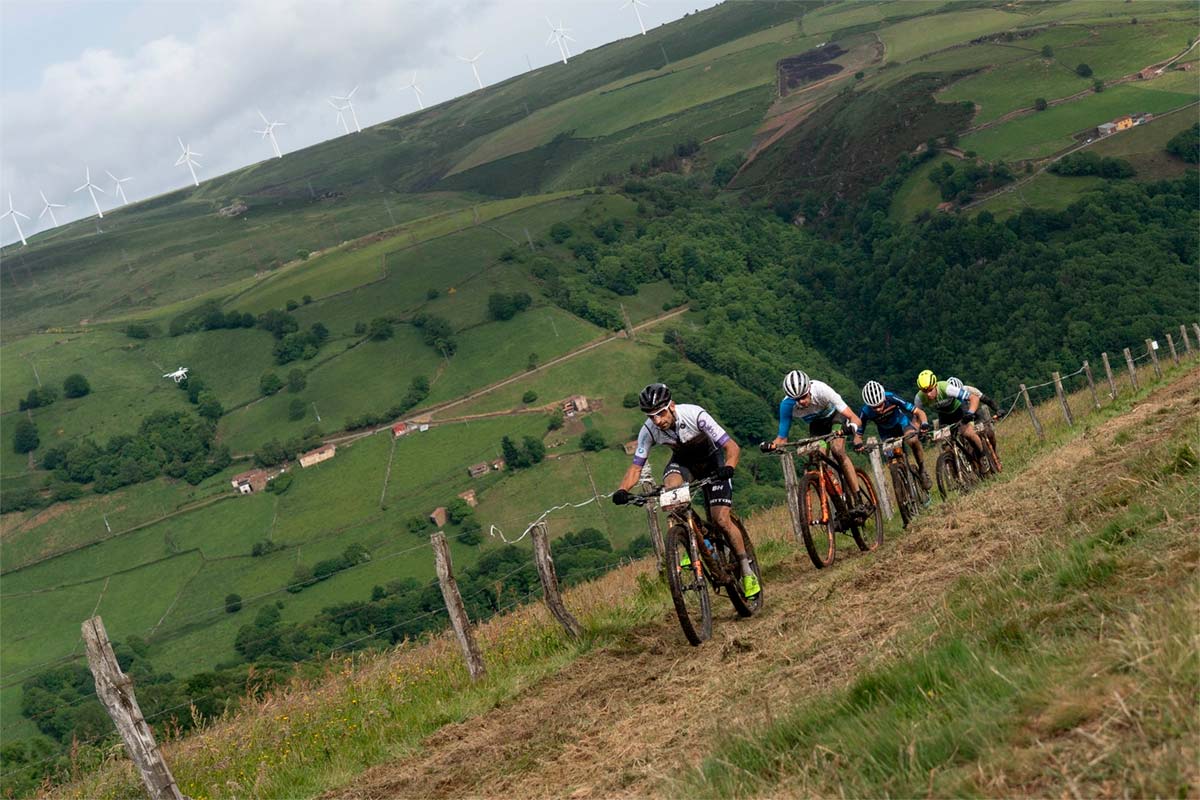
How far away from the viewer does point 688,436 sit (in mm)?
10820

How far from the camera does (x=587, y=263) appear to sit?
166 meters

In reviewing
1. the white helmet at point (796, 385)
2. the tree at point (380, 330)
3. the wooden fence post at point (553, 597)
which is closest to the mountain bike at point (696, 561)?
the wooden fence post at point (553, 597)

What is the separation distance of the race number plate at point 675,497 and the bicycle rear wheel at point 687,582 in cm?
20

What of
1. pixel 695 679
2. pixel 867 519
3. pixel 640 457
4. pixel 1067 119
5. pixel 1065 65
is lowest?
pixel 1067 119

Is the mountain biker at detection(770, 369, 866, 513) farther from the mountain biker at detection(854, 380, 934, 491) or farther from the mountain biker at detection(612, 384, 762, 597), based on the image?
the mountain biker at detection(854, 380, 934, 491)

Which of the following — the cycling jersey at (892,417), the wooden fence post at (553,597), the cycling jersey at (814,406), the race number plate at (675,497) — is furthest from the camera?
the cycling jersey at (892,417)

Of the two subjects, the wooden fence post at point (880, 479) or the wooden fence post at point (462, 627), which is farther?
the wooden fence post at point (880, 479)

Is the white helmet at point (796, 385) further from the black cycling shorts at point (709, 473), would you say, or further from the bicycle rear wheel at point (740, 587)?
the bicycle rear wheel at point (740, 587)

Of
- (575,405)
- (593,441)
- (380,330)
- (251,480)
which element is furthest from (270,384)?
(593,441)

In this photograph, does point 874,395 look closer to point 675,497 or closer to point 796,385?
point 796,385

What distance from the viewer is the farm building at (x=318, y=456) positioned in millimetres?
123750

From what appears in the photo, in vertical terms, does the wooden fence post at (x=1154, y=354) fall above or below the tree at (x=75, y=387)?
below

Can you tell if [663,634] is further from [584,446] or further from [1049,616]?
[584,446]

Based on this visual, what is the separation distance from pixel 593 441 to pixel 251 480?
41300 millimetres
